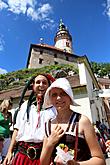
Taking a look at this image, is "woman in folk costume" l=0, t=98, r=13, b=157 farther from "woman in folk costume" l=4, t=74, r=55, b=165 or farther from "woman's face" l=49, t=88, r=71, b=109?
"woman's face" l=49, t=88, r=71, b=109

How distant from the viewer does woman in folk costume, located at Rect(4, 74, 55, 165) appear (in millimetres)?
2174

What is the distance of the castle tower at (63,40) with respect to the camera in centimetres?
6352

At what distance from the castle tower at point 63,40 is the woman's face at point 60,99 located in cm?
6130

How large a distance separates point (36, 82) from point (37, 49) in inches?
1986

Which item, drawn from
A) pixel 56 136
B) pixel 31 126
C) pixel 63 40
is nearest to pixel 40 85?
pixel 31 126

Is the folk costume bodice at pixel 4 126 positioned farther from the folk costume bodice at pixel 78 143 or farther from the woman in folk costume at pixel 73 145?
the folk costume bodice at pixel 78 143

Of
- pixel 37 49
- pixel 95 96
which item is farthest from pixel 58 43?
pixel 95 96

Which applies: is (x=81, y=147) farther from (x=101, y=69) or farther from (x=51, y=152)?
(x=101, y=69)

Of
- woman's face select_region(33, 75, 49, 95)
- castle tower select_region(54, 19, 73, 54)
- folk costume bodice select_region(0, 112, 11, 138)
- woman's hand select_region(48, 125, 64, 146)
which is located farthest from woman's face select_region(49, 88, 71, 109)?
castle tower select_region(54, 19, 73, 54)

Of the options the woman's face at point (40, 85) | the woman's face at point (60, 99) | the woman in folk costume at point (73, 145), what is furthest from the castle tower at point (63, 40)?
the woman in folk costume at point (73, 145)

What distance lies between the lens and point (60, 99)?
184 centimetres

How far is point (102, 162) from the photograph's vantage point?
1.50 metres

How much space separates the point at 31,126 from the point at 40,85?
0.52 meters

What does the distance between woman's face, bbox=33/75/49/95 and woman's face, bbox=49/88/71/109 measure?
71cm
